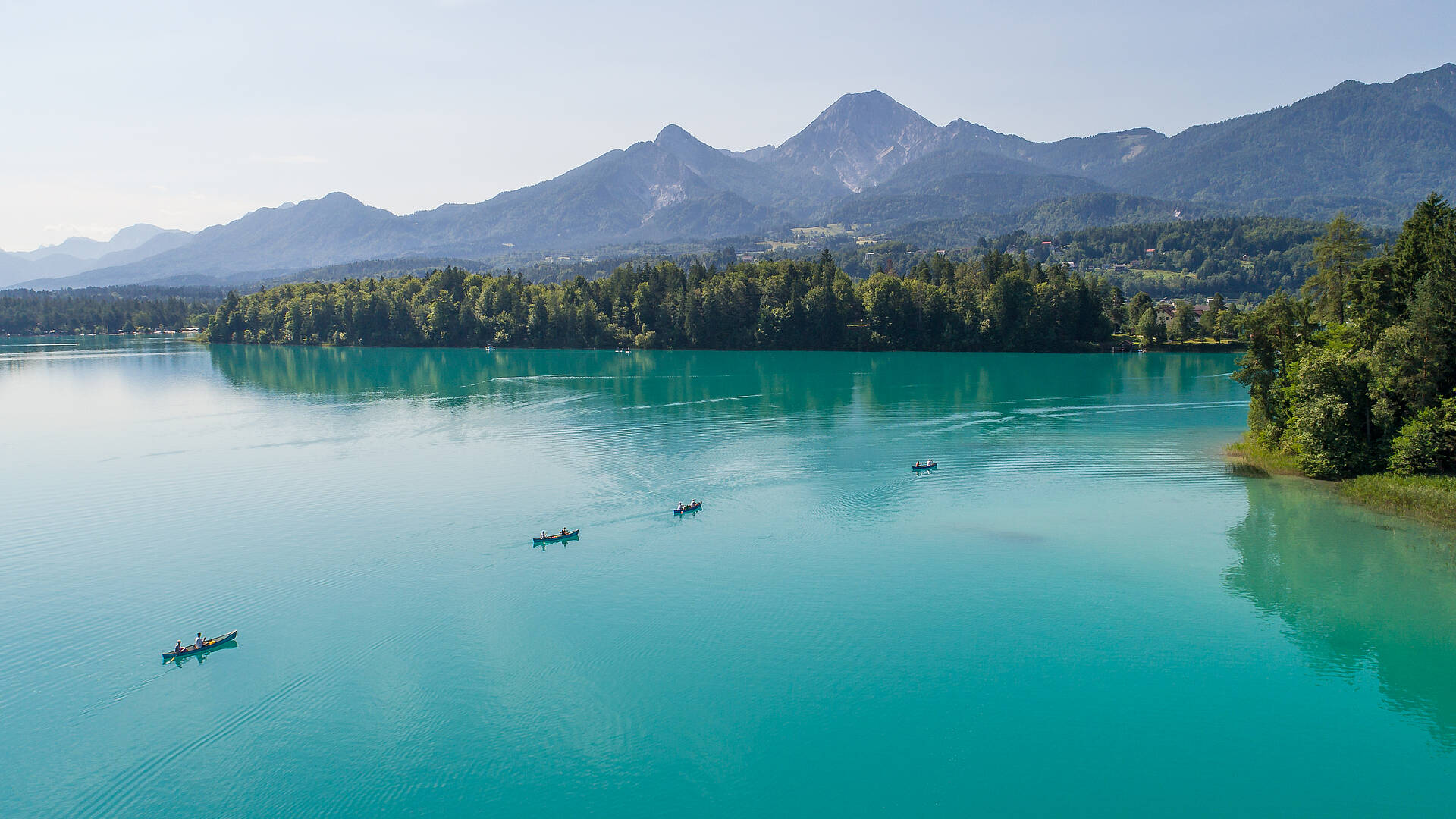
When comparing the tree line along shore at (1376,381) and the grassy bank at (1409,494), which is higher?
the tree line along shore at (1376,381)

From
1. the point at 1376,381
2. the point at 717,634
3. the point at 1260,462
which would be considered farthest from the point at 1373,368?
the point at 717,634

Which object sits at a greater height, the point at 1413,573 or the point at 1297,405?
the point at 1297,405

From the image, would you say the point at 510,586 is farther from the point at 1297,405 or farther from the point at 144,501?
the point at 1297,405

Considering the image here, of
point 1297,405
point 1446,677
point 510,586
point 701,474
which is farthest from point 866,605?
point 1297,405

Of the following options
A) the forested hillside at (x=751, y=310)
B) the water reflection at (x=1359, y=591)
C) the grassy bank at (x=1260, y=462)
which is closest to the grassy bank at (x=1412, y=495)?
the water reflection at (x=1359, y=591)

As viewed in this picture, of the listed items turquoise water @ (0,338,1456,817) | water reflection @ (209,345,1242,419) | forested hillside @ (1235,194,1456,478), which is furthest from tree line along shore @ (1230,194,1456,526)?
water reflection @ (209,345,1242,419)

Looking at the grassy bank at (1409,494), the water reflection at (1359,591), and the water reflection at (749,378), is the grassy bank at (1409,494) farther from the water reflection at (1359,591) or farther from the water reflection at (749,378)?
the water reflection at (749,378)

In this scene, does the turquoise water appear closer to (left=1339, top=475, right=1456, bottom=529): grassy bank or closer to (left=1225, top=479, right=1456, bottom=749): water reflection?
(left=1225, top=479, right=1456, bottom=749): water reflection
